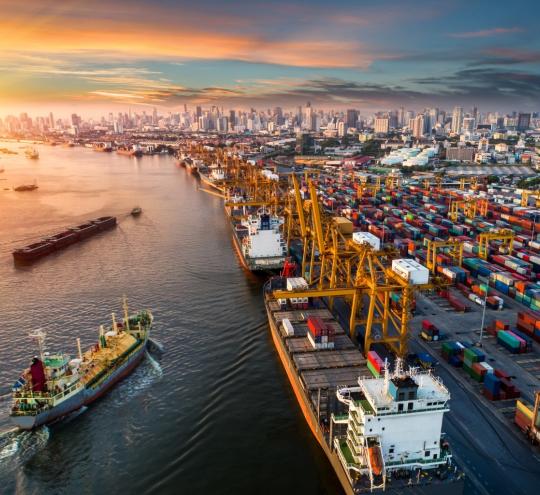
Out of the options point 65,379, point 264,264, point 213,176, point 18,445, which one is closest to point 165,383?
point 65,379

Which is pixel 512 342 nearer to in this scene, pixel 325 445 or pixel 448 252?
pixel 325 445

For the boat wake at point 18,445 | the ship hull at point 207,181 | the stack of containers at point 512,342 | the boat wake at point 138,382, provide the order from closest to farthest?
the boat wake at point 18,445 < the boat wake at point 138,382 < the stack of containers at point 512,342 < the ship hull at point 207,181

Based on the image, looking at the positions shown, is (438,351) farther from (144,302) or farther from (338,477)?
(144,302)

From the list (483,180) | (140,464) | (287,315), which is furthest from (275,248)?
(483,180)

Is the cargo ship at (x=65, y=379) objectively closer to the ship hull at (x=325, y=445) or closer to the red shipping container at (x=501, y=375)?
the ship hull at (x=325, y=445)

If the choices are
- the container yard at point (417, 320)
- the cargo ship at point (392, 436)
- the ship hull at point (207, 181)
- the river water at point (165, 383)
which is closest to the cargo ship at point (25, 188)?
the ship hull at point (207, 181)

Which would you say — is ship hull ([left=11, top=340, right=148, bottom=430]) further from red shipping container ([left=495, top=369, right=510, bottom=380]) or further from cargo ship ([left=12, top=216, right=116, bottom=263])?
cargo ship ([left=12, top=216, right=116, bottom=263])
